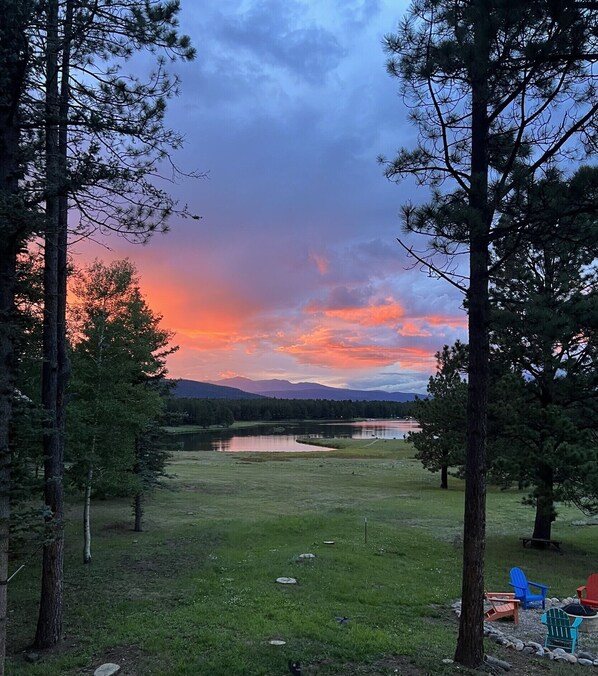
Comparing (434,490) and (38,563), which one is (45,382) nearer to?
(38,563)

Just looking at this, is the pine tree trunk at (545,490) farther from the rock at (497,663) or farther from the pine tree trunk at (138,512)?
the pine tree trunk at (138,512)

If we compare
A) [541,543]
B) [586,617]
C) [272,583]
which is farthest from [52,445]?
[541,543]

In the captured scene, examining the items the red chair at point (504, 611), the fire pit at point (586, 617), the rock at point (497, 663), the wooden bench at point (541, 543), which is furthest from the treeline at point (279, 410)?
the rock at point (497, 663)

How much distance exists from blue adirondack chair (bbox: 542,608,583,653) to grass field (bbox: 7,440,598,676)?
3.21 feet

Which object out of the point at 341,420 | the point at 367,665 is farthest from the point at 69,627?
the point at 341,420

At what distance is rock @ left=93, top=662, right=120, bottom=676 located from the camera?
21.3 feet

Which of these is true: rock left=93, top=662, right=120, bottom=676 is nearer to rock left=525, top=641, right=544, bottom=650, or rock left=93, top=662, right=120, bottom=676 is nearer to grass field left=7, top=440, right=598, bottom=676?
grass field left=7, top=440, right=598, bottom=676

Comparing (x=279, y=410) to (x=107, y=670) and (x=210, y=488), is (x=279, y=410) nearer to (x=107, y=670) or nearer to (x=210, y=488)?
(x=210, y=488)

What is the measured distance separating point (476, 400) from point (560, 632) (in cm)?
446

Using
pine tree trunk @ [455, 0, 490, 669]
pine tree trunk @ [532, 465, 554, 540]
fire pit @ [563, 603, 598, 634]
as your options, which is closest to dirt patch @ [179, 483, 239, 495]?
pine tree trunk @ [532, 465, 554, 540]

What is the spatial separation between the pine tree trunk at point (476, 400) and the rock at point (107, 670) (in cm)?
450

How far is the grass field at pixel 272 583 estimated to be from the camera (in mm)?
7121

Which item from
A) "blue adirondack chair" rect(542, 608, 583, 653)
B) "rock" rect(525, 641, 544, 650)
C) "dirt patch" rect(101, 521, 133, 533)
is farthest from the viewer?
"dirt patch" rect(101, 521, 133, 533)

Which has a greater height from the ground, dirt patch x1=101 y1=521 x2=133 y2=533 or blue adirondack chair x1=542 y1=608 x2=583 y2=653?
blue adirondack chair x1=542 y1=608 x2=583 y2=653
